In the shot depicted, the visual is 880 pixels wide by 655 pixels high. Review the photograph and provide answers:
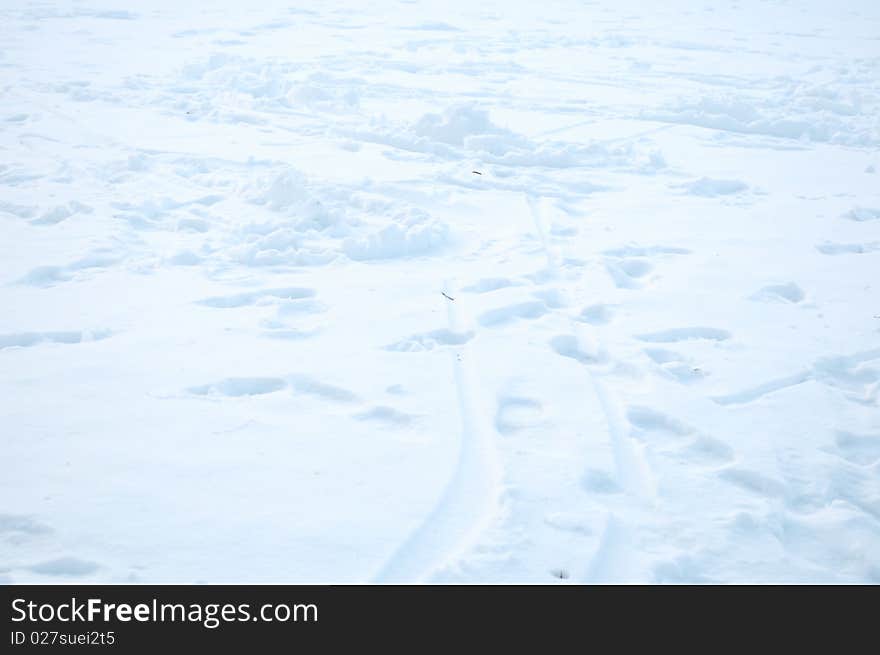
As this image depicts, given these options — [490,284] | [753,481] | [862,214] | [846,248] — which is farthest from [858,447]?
[862,214]

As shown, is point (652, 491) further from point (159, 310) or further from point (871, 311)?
point (159, 310)

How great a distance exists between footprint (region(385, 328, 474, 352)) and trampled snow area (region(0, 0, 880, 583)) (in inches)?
0.8

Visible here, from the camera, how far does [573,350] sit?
4012mm

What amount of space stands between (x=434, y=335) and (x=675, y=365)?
3.95 ft

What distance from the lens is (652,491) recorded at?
302cm

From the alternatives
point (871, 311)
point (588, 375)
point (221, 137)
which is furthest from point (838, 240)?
point (221, 137)

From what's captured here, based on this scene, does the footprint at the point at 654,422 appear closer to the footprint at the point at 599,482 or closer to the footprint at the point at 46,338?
the footprint at the point at 599,482

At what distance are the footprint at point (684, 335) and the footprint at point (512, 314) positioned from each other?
0.58 meters

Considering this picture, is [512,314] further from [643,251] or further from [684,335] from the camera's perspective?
[643,251]

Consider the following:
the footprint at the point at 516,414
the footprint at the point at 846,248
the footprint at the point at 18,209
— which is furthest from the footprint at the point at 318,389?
the footprint at the point at 846,248

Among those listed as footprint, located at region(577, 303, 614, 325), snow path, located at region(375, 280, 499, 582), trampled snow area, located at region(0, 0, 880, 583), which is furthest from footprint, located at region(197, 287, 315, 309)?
footprint, located at region(577, 303, 614, 325)

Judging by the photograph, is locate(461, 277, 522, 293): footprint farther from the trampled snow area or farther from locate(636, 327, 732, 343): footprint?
locate(636, 327, 732, 343): footprint

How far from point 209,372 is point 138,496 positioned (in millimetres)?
864

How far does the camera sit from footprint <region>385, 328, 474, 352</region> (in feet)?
13.0
